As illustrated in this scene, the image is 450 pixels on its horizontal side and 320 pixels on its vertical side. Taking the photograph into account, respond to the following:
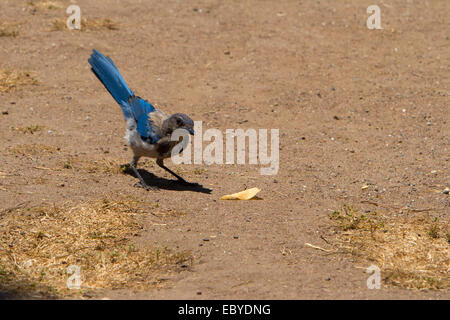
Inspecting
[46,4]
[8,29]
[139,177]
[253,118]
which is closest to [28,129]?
[139,177]

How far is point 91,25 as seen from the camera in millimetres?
12320

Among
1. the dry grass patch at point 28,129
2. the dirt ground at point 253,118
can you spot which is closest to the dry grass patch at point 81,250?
the dirt ground at point 253,118

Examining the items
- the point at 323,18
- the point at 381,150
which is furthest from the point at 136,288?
the point at 323,18

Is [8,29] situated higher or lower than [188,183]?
higher

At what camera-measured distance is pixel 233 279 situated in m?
5.18

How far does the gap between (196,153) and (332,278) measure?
12.3 feet

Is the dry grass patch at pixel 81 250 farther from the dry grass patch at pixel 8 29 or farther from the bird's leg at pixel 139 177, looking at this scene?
the dry grass patch at pixel 8 29

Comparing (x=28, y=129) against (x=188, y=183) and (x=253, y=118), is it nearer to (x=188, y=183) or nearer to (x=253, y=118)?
(x=188, y=183)

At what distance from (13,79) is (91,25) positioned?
8.45 feet

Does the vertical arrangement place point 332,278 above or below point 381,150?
below

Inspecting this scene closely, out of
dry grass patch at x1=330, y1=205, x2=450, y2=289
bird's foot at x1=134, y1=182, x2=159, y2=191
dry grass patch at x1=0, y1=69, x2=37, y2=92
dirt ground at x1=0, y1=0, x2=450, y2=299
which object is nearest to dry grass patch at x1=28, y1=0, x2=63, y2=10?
dirt ground at x1=0, y1=0, x2=450, y2=299

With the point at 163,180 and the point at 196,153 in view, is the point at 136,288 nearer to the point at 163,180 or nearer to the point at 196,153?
the point at 163,180

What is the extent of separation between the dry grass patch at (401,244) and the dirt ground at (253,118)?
5.9 inches

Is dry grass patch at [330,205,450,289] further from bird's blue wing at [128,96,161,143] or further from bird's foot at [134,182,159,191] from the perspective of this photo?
bird's blue wing at [128,96,161,143]
